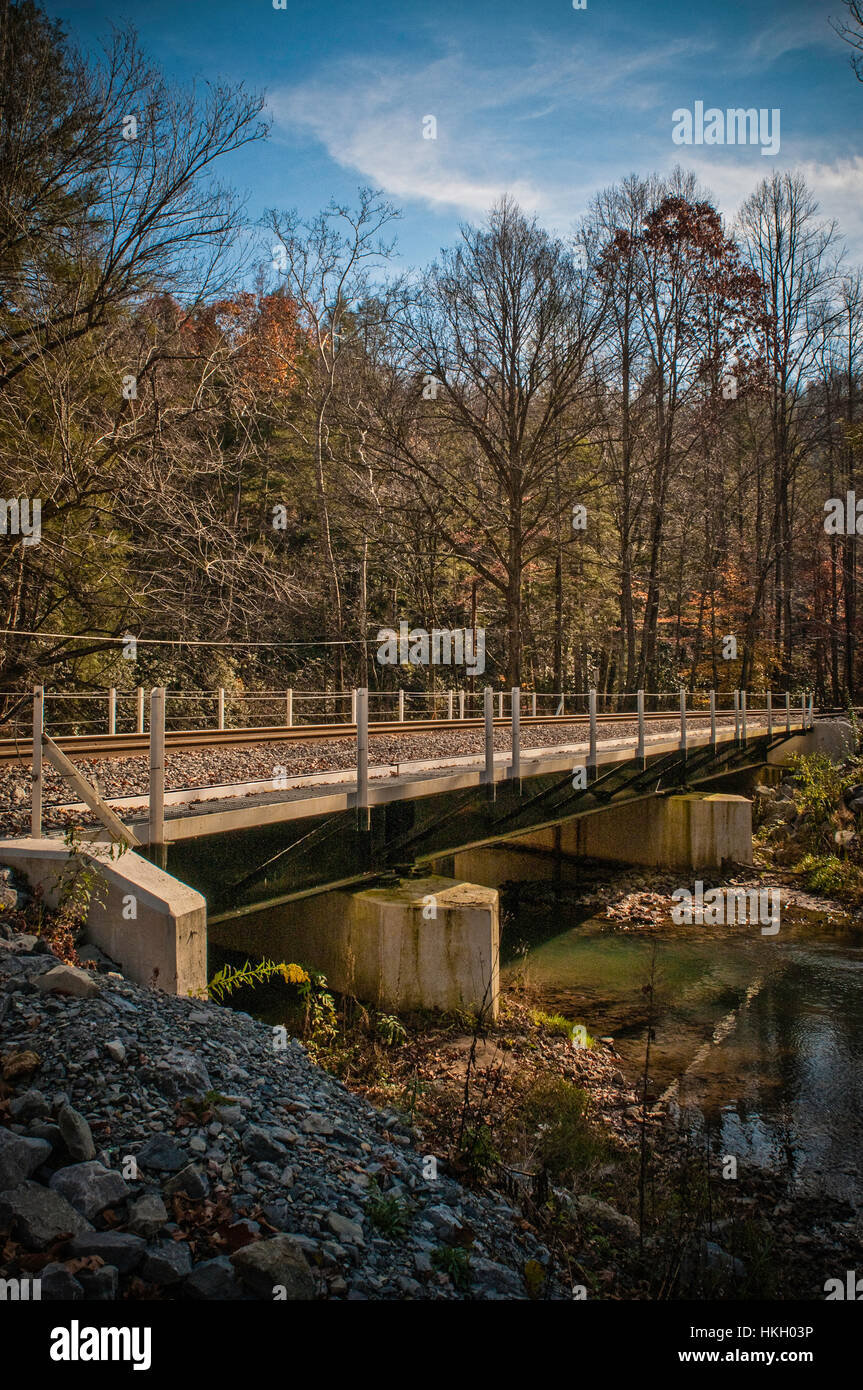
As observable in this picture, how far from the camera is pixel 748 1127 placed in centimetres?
739

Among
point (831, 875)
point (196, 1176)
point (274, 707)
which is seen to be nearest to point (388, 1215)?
point (196, 1176)

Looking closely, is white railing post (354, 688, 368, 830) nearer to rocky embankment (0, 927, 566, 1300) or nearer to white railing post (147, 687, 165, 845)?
white railing post (147, 687, 165, 845)

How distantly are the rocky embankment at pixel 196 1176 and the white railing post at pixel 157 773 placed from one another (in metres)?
1.22

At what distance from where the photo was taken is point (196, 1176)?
360cm

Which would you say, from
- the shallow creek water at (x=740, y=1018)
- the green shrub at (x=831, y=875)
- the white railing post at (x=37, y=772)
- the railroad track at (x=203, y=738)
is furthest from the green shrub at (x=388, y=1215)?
the green shrub at (x=831, y=875)

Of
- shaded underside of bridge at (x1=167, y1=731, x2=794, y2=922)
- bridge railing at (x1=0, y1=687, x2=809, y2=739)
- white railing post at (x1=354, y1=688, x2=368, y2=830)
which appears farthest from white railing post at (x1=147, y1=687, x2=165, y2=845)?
bridge railing at (x1=0, y1=687, x2=809, y2=739)

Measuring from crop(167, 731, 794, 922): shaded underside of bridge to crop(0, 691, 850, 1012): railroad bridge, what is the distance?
18mm

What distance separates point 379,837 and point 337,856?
78cm

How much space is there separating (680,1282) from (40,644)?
539 inches

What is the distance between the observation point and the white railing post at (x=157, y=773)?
621 cm

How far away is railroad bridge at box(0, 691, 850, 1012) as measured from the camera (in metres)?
5.77

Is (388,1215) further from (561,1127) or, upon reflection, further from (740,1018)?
(740,1018)
